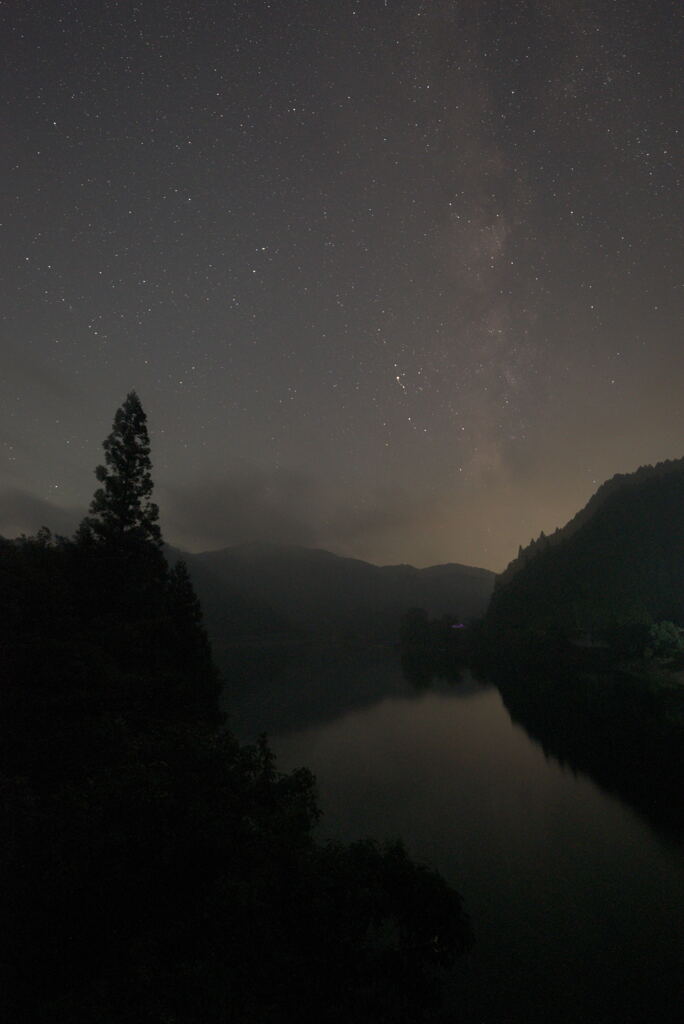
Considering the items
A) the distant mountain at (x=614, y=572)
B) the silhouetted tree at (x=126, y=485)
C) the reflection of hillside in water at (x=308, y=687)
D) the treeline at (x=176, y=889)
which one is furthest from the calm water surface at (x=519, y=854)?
the distant mountain at (x=614, y=572)

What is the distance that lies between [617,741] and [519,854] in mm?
24473

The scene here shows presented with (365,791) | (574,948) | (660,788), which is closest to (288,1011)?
(574,948)

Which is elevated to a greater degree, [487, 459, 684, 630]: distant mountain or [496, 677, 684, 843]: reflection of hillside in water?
[487, 459, 684, 630]: distant mountain

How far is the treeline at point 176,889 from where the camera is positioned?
8641mm

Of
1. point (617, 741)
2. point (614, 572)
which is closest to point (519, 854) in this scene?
point (617, 741)

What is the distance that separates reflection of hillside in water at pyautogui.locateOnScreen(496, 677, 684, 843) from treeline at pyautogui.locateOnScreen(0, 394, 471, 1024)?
25.1 metres

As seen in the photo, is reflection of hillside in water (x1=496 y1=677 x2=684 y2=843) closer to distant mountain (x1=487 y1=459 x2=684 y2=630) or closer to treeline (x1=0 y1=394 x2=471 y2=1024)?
treeline (x1=0 y1=394 x2=471 y2=1024)

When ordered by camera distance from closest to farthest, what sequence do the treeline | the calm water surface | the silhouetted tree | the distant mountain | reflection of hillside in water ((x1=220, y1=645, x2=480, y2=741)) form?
the treeline
the calm water surface
the silhouetted tree
reflection of hillside in water ((x1=220, y1=645, x2=480, y2=741))
the distant mountain

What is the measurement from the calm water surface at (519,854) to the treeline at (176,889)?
459 centimetres

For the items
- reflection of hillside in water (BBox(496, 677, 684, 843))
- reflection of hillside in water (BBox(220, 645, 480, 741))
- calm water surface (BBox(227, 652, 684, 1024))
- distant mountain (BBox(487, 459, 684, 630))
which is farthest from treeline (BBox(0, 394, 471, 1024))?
distant mountain (BBox(487, 459, 684, 630))

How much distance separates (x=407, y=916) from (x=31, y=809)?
32.6ft

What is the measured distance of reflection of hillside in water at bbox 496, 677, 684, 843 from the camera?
34.6 meters

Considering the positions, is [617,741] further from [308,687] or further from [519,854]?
[308,687]

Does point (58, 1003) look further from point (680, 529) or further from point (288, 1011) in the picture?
point (680, 529)
